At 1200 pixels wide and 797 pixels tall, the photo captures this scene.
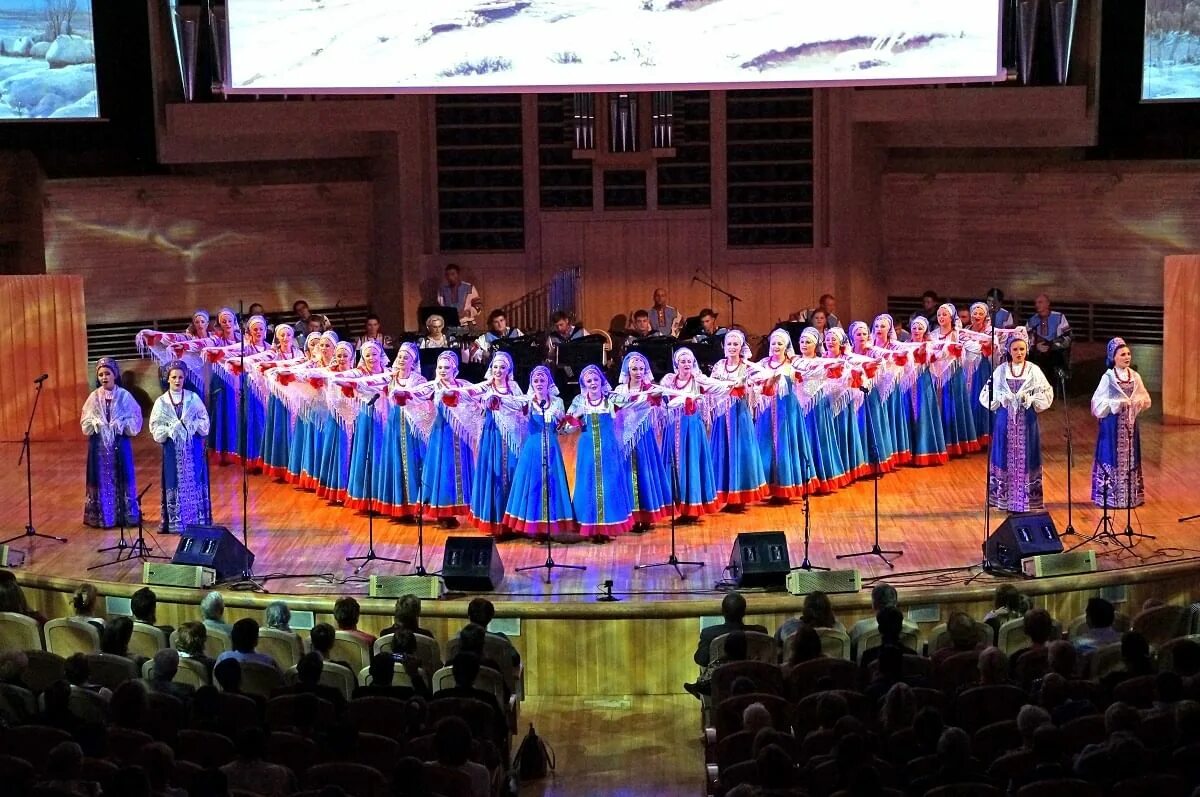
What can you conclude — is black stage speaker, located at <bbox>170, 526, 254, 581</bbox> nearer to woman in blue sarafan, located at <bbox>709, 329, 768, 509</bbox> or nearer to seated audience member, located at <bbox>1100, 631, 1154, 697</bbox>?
woman in blue sarafan, located at <bbox>709, 329, 768, 509</bbox>

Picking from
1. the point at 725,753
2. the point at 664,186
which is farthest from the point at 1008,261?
the point at 725,753

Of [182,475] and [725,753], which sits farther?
[182,475]

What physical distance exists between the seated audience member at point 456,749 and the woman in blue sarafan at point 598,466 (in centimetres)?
521

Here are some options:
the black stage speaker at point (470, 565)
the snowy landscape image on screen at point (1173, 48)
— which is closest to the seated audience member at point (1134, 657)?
the black stage speaker at point (470, 565)

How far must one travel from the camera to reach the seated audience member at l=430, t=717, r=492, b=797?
7461 mm

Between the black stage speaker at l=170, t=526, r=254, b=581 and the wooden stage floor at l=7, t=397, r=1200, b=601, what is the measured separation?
0.29 m

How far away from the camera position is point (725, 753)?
777 centimetres

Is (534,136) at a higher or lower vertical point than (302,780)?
higher

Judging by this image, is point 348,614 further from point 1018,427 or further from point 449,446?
point 1018,427

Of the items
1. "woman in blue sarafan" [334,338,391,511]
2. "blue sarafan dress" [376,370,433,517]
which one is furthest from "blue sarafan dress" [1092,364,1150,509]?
"woman in blue sarafan" [334,338,391,511]

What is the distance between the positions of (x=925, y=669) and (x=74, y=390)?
35.1 feet

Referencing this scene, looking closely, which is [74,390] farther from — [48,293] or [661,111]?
[661,111]

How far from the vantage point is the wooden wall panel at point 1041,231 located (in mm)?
18562

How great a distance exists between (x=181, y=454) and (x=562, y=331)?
4.50 meters
